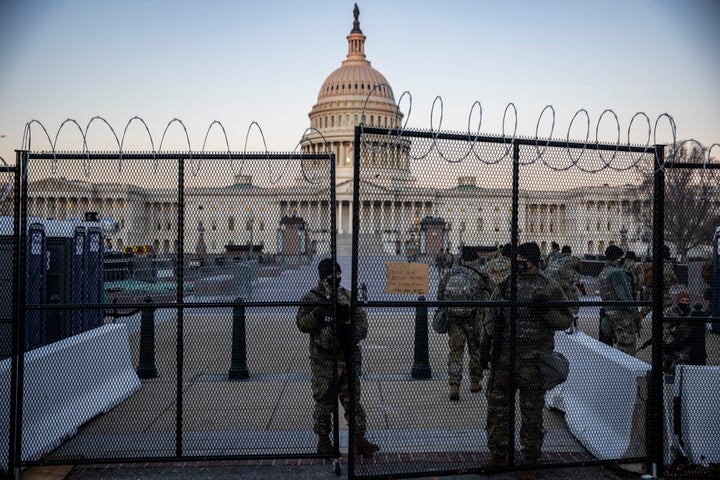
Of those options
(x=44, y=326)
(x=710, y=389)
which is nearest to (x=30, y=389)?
(x=44, y=326)

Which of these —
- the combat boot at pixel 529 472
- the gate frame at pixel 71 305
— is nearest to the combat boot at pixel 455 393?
the combat boot at pixel 529 472

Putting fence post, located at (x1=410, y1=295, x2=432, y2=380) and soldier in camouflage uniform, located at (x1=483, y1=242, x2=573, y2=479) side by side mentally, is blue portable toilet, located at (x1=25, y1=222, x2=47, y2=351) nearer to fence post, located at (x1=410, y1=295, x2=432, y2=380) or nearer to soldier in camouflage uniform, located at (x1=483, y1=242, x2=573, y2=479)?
fence post, located at (x1=410, y1=295, x2=432, y2=380)

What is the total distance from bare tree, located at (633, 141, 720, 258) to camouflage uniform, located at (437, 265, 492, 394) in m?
2.14

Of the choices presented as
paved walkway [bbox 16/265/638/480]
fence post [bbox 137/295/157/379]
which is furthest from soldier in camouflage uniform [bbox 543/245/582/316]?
fence post [bbox 137/295/157/379]

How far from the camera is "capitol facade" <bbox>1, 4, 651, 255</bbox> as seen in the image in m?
5.94

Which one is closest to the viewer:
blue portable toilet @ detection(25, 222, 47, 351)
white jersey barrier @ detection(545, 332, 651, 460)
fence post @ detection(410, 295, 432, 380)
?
white jersey barrier @ detection(545, 332, 651, 460)

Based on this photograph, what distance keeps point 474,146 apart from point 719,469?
3.69 m

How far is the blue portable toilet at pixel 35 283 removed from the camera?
30.0 ft

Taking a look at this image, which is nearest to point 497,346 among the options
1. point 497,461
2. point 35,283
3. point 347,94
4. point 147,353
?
point 497,461

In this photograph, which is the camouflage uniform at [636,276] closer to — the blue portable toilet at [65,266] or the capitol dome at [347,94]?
the blue portable toilet at [65,266]

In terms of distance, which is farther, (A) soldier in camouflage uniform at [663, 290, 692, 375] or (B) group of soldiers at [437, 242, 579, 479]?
(A) soldier in camouflage uniform at [663, 290, 692, 375]

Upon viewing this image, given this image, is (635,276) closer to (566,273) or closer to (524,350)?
(566,273)

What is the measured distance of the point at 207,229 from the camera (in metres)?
6.04

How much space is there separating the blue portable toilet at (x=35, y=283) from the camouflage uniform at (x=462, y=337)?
5681 millimetres
